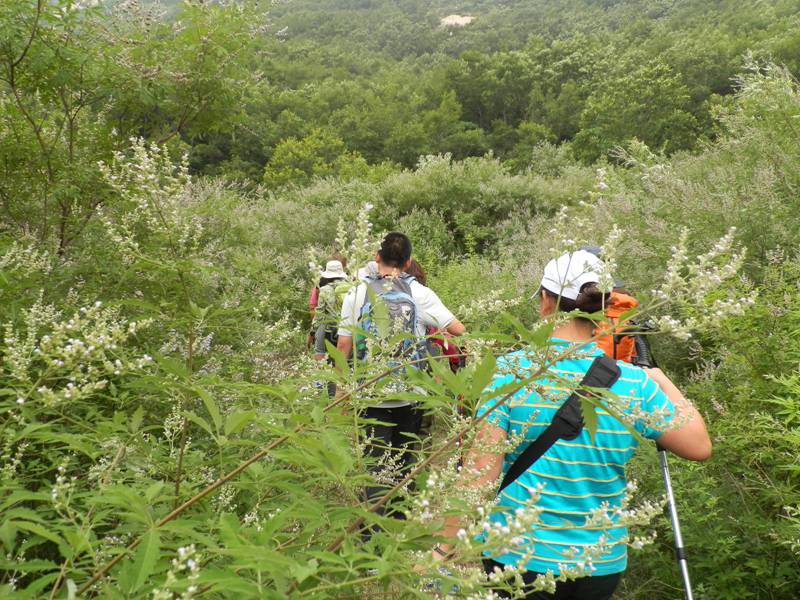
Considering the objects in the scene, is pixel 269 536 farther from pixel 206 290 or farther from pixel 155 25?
pixel 155 25

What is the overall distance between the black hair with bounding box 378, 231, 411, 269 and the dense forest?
65cm

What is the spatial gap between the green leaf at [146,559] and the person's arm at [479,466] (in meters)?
0.62

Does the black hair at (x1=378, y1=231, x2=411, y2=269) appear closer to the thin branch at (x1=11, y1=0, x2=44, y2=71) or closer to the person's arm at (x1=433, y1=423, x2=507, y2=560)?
the person's arm at (x1=433, y1=423, x2=507, y2=560)

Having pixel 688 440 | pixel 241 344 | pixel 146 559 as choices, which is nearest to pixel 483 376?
pixel 146 559

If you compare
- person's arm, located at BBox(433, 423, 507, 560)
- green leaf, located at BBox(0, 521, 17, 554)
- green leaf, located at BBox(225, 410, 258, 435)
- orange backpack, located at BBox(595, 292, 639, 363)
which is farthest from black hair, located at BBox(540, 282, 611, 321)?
green leaf, located at BBox(0, 521, 17, 554)

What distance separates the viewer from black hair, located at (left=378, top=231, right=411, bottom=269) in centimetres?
462

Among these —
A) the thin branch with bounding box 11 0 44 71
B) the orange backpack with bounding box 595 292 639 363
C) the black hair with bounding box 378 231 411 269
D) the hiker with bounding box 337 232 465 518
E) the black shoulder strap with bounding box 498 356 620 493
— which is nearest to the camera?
the black shoulder strap with bounding box 498 356 620 493

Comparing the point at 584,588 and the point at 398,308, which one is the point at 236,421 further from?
the point at 398,308

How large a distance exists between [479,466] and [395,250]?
106 inches

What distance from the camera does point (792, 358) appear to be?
11.8 ft

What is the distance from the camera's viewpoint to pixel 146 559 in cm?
116

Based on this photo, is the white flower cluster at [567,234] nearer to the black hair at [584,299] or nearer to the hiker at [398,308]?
the black hair at [584,299]

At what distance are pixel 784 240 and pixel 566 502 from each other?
4.90 metres

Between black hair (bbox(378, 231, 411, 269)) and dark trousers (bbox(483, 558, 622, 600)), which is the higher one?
black hair (bbox(378, 231, 411, 269))
